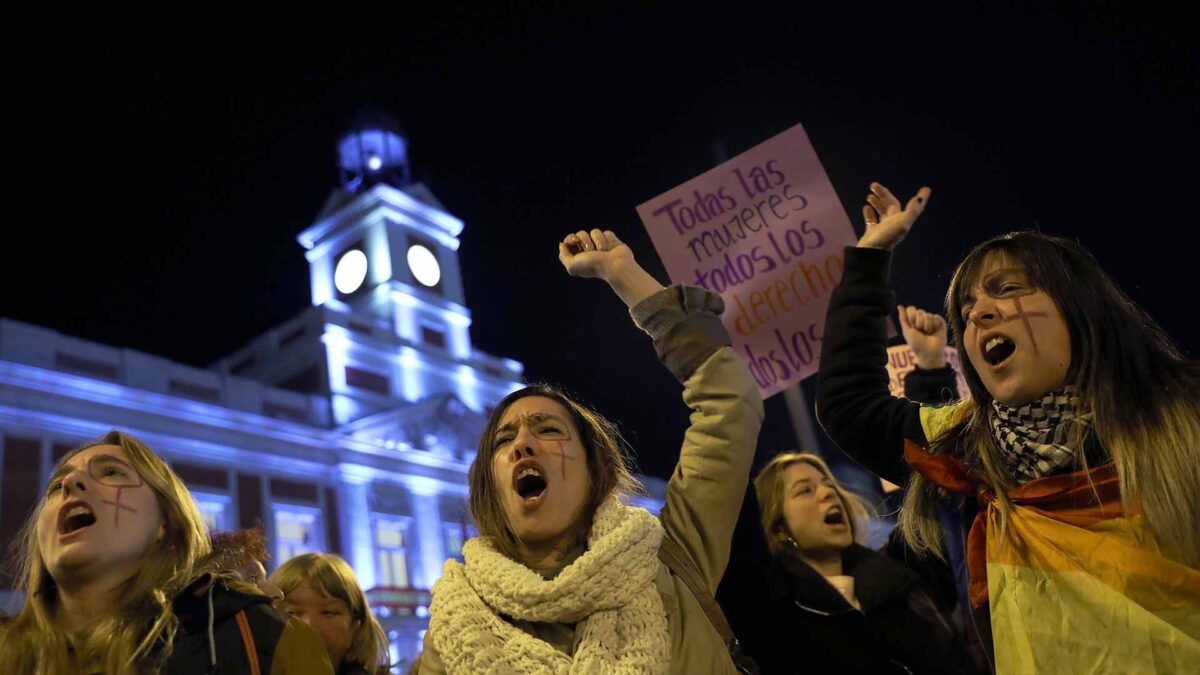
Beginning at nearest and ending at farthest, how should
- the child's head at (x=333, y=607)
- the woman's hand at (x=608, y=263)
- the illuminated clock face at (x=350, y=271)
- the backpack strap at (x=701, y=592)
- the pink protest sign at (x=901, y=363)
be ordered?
the backpack strap at (x=701, y=592), the woman's hand at (x=608, y=263), the child's head at (x=333, y=607), the pink protest sign at (x=901, y=363), the illuminated clock face at (x=350, y=271)

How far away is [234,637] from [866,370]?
1720 mm

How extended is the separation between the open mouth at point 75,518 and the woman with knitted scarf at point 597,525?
38.8 inches

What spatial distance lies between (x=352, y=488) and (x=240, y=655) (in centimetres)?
2128

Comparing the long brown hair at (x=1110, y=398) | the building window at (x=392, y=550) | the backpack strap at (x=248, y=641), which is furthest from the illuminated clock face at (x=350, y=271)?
the long brown hair at (x=1110, y=398)

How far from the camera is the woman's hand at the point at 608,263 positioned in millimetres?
2650

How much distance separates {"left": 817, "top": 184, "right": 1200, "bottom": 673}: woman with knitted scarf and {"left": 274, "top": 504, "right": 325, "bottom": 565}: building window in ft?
67.5

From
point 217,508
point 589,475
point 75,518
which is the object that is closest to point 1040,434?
point 589,475

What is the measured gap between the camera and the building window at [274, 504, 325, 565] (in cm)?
2105

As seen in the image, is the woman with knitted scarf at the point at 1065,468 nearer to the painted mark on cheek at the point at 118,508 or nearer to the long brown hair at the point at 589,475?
the long brown hair at the point at 589,475

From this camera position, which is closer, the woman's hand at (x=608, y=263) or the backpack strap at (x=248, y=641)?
the backpack strap at (x=248, y=641)

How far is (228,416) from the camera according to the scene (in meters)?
20.3

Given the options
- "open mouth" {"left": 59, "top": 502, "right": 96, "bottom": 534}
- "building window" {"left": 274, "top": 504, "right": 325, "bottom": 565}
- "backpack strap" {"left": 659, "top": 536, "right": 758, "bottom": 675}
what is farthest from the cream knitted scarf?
"building window" {"left": 274, "top": 504, "right": 325, "bottom": 565}

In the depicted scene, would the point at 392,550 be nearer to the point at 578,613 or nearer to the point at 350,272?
the point at 350,272

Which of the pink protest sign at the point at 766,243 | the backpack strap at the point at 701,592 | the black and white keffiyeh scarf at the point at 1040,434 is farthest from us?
the pink protest sign at the point at 766,243
